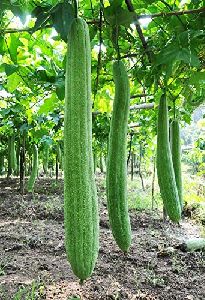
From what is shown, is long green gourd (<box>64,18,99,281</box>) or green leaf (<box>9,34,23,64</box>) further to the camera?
green leaf (<box>9,34,23,64</box>)

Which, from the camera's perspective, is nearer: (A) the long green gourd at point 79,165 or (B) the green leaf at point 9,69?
(A) the long green gourd at point 79,165

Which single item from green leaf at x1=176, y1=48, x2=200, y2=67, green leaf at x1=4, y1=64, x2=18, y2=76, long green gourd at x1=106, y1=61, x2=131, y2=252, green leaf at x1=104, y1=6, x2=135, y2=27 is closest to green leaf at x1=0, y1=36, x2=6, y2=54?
green leaf at x1=4, y1=64, x2=18, y2=76

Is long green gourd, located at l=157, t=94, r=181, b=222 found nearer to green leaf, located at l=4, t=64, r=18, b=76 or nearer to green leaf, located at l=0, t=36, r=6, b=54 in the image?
green leaf, located at l=4, t=64, r=18, b=76

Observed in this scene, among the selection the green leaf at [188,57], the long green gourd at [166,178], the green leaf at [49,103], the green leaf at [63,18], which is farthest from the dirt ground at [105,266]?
the green leaf at [63,18]

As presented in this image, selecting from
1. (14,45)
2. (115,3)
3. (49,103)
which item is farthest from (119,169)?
(14,45)

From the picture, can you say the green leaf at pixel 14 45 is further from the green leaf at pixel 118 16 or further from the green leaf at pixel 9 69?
the green leaf at pixel 118 16

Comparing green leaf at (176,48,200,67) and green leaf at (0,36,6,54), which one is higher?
green leaf at (0,36,6,54)

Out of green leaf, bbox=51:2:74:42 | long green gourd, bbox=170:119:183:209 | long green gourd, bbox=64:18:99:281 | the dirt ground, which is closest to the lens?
long green gourd, bbox=64:18:99:281

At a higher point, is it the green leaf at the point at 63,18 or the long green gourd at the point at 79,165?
the green leaf at the point at 63,18

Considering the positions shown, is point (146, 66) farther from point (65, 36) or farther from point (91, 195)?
point (91, 195)

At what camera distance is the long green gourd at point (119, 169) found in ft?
5.79

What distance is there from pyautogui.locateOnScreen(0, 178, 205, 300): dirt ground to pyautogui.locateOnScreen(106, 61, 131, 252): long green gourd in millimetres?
2561

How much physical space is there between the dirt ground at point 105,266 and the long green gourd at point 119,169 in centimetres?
256

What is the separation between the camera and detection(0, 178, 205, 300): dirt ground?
14.6 feet
